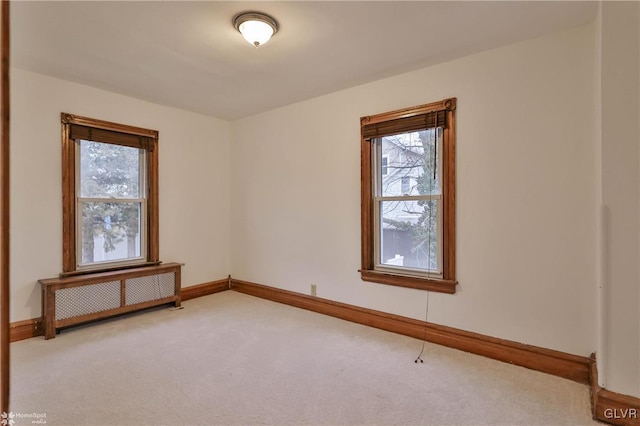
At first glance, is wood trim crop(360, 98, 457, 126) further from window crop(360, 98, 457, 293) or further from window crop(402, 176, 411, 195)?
window crop(402, 176, 411, 195)

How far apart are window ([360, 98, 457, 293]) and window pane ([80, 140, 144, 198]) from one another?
277 cm

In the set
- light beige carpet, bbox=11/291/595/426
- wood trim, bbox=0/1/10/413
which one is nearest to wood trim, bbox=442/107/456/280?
light beige carpet, bbox=11/291/595/426

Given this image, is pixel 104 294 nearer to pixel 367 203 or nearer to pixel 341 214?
pixel 341 214

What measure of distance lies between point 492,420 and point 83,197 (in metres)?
4.14

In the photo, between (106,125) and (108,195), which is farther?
(108,195)

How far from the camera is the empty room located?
2.00 m

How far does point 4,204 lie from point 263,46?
2484 millimetres

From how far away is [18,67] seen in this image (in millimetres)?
3020

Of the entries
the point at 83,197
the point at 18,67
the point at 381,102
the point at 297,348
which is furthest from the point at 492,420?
the point at 18,67

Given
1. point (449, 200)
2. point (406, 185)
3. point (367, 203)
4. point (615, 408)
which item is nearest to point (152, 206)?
point (367, 203)

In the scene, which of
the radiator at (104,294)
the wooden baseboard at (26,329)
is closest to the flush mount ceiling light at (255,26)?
the radiator at (104,294)

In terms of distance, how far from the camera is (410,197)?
3256mm

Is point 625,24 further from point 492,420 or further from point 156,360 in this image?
point 156,360

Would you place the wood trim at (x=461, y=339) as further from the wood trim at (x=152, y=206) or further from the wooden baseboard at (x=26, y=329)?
the wooden baseboard at (x=26, y=329)
